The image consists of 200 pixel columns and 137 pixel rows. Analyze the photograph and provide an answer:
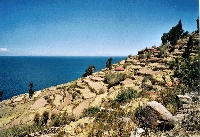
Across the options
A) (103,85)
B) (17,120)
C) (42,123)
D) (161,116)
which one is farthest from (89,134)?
(103,85)

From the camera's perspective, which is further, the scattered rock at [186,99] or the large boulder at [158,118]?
the scattered rock at [186,99]

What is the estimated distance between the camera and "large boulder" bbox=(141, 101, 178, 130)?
6188mm

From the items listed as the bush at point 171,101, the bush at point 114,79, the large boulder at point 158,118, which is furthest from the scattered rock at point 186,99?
the bush at point 114,79

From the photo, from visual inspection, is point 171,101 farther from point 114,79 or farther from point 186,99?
point 114,79

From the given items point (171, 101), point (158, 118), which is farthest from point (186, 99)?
point (158, 118)

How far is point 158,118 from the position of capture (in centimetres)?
633

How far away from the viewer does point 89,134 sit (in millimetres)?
6742

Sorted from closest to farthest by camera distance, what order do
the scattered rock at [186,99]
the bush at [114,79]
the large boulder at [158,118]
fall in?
the large boulder at [158,118], the scattered rock at [186,99], the bush at [114,79]

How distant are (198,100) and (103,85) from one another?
1127cm

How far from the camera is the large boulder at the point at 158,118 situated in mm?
6188

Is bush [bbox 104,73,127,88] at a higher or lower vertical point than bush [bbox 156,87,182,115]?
lower

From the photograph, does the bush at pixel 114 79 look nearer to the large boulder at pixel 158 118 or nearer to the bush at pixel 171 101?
the bush at pixel 171 101

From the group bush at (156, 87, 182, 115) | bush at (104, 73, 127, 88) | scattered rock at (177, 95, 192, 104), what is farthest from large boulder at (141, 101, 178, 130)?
bush at (104, 73, 127, 88)

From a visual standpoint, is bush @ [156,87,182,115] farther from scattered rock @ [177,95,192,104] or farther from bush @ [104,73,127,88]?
bush @ [104,73,127,88]
